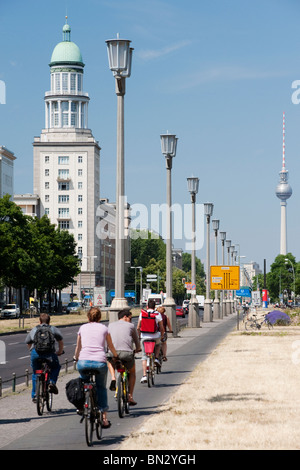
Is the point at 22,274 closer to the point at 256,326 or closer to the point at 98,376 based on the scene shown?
the point at 256,326

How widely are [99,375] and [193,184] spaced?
4350 cm

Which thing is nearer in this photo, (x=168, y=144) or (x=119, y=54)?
(x=119, y=54)

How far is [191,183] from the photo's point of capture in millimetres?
55125

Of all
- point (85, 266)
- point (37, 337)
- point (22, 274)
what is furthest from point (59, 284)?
point (37, 337)

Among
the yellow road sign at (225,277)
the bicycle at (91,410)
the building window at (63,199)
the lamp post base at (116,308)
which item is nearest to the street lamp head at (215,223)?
the yellow road sign at (225,277)

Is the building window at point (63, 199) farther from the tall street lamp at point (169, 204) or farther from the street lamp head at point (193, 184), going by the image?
the tall street lamp at point (169, 204)

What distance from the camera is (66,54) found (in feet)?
580

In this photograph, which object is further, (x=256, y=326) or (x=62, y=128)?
(x=62, y=128)

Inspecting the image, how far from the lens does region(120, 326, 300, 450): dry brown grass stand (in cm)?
1139

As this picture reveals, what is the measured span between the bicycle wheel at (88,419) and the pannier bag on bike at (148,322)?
26.7 feet

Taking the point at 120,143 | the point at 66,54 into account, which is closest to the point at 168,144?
the point at 120,143

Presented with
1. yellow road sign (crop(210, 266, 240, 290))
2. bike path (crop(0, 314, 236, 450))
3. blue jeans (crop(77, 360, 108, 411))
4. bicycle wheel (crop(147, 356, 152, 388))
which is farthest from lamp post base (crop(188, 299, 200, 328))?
blue jeans (crop(77, 360, 108, 411))

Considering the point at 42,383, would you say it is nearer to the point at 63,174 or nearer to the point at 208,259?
the point at 208,259

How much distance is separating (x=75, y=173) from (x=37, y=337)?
15366cm
